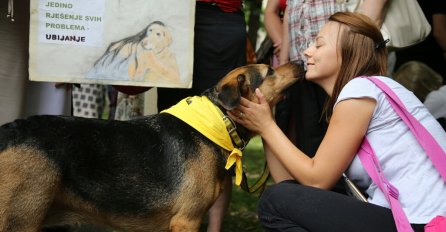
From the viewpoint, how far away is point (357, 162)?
11.0ft

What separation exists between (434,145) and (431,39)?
434 cm

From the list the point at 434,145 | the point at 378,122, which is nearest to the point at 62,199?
the point at 378,122

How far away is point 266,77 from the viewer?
4.14 metres

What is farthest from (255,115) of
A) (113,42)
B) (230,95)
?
(113,42)

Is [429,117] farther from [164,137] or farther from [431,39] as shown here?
[431,39]

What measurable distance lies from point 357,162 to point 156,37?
62.9 inches

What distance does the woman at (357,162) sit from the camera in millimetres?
3156

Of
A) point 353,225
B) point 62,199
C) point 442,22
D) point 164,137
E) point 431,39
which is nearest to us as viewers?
point 353,225

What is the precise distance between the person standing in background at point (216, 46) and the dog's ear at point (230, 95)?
2.07 ft

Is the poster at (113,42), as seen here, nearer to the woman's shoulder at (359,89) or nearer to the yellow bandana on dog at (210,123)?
the yellow bandana on dog at (210,123)

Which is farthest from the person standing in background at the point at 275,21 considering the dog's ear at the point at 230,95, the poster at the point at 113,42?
the dog's ear at the point at 230,95

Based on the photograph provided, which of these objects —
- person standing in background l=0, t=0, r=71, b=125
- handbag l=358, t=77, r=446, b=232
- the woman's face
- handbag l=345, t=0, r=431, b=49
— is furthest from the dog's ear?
person standing in background l=0, t=0, r=71, b=125

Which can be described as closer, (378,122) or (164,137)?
(378,122)

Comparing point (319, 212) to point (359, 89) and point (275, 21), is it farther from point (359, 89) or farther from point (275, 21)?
point (275, 21)
